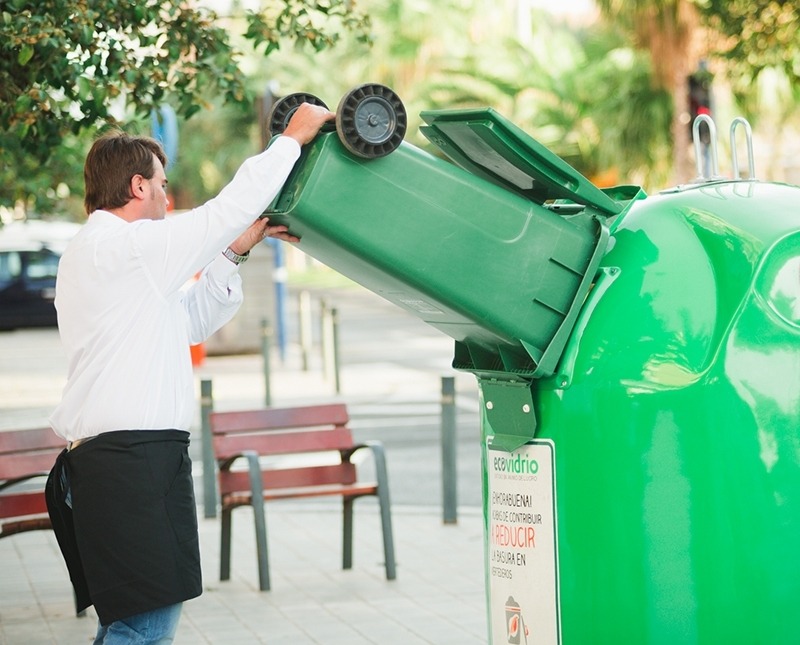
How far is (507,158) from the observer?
144 inches

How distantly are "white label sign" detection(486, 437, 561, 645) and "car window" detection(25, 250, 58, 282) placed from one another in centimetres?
2664

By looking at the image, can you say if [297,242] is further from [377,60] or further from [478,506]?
[377,60]

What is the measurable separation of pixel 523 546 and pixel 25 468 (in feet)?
11.4

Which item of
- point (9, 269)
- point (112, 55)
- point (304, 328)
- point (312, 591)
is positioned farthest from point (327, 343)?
point (9, 269)

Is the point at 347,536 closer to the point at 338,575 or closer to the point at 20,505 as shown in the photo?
the point at 338,575

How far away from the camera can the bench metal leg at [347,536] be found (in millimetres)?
7277

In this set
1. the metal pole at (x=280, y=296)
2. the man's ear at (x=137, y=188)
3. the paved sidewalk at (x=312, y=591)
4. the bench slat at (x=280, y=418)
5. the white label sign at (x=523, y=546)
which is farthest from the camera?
the metal pole at (x=280, y=296)

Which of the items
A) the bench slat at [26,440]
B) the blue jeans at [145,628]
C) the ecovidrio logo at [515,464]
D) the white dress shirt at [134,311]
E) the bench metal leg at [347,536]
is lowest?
the bench metal leg at [347,536]

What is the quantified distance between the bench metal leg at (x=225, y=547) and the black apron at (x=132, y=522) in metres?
3.30

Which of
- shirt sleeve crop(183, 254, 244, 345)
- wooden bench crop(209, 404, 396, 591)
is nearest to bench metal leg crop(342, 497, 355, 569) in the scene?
wooden bench crop(209, 404, 396, 591)

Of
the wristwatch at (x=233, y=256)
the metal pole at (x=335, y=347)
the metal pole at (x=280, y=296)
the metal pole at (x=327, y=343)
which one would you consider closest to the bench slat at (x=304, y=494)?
the wristwatch at (x=233, y=256)

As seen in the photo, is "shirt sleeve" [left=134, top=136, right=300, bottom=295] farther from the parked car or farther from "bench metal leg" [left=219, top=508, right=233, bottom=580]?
the parked car

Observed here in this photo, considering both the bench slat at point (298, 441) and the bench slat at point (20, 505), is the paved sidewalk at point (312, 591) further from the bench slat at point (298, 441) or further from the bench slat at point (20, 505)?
the bench slat at point (298, 441)

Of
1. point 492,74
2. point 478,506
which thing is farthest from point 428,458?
point 492,74
